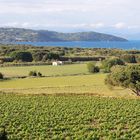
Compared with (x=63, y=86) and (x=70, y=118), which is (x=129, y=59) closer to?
(x=63, y=86)

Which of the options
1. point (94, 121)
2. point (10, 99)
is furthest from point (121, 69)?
point (94, 121)

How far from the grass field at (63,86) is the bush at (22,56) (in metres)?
39.9

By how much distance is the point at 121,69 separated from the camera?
53.4 m

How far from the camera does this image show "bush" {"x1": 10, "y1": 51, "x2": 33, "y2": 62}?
116m

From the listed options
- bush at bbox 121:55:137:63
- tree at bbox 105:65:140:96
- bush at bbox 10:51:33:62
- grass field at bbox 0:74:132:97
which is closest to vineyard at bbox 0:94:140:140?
tree at bbox 105:65:140:96

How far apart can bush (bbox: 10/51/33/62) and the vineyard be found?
67.5 meters

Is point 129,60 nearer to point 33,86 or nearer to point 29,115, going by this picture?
point 33,86

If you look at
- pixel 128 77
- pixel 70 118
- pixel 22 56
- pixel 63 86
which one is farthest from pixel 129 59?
pixel 70 118

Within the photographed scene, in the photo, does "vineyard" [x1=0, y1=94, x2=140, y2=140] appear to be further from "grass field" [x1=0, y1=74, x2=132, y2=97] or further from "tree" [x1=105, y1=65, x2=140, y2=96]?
"grass field" [x1=0, y1=74, x2=132, y2=97]

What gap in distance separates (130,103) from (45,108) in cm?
867

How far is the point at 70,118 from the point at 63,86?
3017cm

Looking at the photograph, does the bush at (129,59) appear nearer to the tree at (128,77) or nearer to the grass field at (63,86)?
the grass field at (63,86)

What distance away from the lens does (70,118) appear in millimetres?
33938

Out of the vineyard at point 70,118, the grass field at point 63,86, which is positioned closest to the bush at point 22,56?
the grass field at point 63,86
